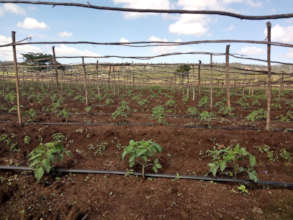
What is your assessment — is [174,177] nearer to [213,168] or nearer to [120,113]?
[213,168]

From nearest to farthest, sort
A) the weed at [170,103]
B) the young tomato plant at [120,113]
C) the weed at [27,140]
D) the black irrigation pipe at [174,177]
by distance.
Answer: the black irrigation pipe at [174,177] < the weed at [27,140] < the young tomato plant at [120,113] < the weed at [170,103]

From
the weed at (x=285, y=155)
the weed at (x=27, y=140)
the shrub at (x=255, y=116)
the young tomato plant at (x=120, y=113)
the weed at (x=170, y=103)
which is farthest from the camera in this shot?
the weed at (x=170, y=103)

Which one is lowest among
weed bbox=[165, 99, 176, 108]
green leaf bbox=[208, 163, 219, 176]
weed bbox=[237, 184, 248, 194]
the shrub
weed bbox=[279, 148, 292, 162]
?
weed bbox=[237, 184, 248, 194]

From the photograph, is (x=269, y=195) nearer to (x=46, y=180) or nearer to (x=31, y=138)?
A: (x=46, y=180)

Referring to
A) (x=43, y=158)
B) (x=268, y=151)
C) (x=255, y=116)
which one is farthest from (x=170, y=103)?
(x=43, y=158)

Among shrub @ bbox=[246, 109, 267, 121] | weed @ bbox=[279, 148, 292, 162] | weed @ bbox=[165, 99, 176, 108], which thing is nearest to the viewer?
weed @ bbox=[279, 148, 292, 162]

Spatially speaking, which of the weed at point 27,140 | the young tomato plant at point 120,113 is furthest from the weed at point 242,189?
the weed at point 27,140

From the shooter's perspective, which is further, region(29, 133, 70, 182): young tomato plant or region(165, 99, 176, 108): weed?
region(165, 99, 176, 108): weed

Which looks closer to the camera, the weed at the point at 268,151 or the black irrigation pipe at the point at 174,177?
the black irrigation pipe at the point at 174,177

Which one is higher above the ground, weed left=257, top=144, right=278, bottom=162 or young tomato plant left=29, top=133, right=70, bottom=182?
young tomato plant left=29, top=133, right=70, bottom=182

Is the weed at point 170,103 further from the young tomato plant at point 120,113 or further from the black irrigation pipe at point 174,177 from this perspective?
the black irrigation pipe at point 174,177

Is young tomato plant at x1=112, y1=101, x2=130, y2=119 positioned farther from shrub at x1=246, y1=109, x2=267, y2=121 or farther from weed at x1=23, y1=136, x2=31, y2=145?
shrub at x1=246, y1=109, x2=267, y2=121

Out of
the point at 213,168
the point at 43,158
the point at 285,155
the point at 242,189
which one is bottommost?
the point at 242,189

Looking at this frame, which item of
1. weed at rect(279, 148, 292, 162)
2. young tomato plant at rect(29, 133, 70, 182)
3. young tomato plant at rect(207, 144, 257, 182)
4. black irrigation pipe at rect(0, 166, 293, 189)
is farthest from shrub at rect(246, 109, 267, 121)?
young tomato plant at rect(29, 133, 70, 182)
